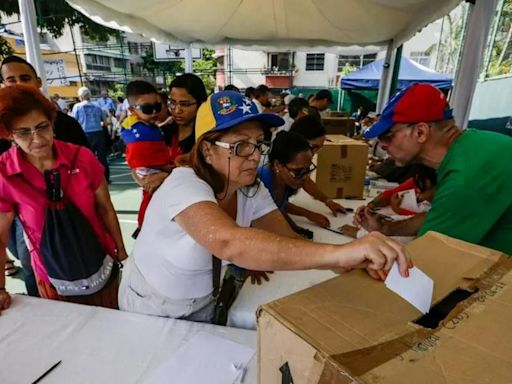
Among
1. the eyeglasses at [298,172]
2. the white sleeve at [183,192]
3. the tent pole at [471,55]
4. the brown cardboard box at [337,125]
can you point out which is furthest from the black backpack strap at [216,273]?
the brown cardboard box at [337,125]

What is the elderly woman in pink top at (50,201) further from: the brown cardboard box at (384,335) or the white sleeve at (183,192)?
the brown cardboard box at (384,335)

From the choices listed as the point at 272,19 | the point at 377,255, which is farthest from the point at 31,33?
the point at 272,19

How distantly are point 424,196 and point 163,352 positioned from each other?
181 centimetres

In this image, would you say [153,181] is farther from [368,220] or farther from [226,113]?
[368,220]

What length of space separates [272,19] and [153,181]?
3835mm

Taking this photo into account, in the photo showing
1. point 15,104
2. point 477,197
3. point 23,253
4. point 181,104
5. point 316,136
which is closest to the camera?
point 477,197

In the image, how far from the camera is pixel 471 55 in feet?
8.21

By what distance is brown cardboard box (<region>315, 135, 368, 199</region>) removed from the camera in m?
2.37

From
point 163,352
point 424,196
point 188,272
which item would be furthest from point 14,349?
point 424,196

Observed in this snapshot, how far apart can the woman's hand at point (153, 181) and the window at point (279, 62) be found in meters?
24.6

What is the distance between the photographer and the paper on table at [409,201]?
2.01 metres

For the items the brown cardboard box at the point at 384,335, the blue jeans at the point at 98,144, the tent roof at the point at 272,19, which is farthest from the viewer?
the blue jeans at the point at 98,144

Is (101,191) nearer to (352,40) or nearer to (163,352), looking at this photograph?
(163,352)

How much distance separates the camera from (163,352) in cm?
93
